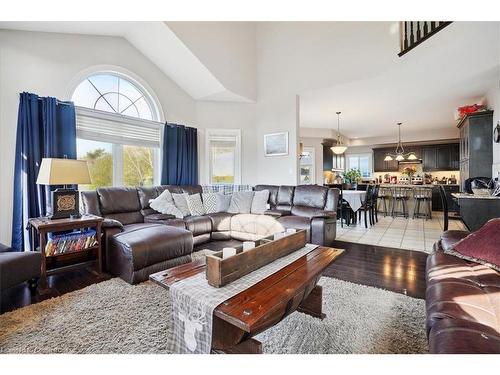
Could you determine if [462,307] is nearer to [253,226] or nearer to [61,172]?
[253,226]

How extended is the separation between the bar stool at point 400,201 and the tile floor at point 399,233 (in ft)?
1.71

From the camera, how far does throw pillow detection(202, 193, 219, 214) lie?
437cm

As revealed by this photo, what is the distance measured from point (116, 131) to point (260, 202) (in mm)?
2716

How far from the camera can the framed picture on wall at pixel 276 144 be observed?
17.6 feet

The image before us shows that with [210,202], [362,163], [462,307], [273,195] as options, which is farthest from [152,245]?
[362,163]

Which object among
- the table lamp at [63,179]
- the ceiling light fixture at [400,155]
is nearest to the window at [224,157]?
the table lamp at [63,179]


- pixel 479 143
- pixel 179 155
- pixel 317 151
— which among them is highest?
pixel 317 151

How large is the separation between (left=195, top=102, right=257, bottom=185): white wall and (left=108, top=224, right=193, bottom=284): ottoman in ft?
9.13

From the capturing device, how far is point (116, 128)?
13.6 feet

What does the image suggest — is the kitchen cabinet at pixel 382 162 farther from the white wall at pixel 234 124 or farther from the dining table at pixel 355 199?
the white wall at pixel 234 124
